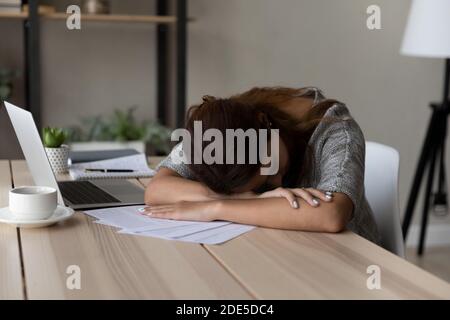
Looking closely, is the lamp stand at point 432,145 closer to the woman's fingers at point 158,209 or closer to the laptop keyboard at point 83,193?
the laptop keyboard at point 83,193

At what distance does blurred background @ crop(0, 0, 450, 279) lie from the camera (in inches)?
134

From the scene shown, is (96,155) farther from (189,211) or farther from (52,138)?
(189,211)

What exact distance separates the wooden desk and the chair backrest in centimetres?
49

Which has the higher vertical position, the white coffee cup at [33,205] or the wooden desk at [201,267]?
the white coffee cup at [33,205]

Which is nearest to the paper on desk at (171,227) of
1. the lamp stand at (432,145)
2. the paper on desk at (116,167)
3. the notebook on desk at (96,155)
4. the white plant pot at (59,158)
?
the paper on desk at (116,167)

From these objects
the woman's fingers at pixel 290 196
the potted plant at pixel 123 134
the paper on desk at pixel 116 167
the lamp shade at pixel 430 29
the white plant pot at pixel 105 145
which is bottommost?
the white plant pot at pixel 105 145

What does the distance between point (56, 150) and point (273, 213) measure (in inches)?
35.3

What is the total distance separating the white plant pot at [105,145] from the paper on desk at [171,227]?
1.73m

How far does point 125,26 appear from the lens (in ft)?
11.4

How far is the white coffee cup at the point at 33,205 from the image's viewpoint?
4.36 feet

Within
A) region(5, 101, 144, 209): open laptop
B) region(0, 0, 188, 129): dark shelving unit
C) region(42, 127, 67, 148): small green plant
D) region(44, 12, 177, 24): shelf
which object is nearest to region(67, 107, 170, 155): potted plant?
region(0, 0, 188, 129): dark shelving unit

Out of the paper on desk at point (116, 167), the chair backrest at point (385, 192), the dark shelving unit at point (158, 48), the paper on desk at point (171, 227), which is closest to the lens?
the paper on desk at point (171, 227)

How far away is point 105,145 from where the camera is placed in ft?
10.6

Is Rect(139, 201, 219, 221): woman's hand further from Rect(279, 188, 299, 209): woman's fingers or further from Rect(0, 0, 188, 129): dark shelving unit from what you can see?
Rect(0, 0, 188, 129): dark shelving unit
